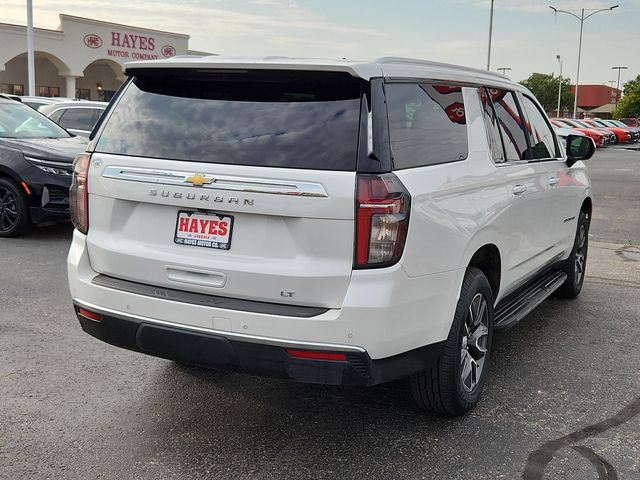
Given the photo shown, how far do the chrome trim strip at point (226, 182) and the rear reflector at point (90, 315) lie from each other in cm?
68

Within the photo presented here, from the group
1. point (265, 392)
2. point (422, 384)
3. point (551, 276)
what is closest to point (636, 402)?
point (422, 384)

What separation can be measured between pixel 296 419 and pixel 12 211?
20.2 feet

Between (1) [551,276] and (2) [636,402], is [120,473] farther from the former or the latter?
(1) [551,276]

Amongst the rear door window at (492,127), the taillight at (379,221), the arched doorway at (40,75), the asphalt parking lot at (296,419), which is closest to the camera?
the taillight at (379,221)

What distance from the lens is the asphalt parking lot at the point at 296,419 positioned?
3.32m

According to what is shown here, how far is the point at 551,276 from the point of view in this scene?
5.76 meters

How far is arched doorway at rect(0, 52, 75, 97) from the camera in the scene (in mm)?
41344

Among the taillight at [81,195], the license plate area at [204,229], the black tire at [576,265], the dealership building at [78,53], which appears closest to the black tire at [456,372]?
the license plate area at [204,229]

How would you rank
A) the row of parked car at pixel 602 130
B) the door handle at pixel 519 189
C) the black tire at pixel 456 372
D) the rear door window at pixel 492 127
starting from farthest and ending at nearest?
the row of parked car at pixel 602 130 → the door handle at pixel 519 189 → the rear door window at pixel 492 127 → the black tire at pixel 456 372

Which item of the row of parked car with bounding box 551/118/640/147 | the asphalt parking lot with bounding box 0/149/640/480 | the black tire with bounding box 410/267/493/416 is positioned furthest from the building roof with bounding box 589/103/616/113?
the black tire with bounding box 410/267/493/416

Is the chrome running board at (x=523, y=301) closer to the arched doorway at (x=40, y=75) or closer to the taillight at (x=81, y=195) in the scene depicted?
the taillight at (x=81, y=195)

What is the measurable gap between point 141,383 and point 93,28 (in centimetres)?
4120

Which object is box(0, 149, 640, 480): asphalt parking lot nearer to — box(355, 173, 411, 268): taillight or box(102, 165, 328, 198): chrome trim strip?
Result: box(355, 173, 411, 268): taillight

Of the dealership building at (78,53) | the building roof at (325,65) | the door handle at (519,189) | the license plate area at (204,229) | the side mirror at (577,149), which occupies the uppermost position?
the dealership building at (78,53)
